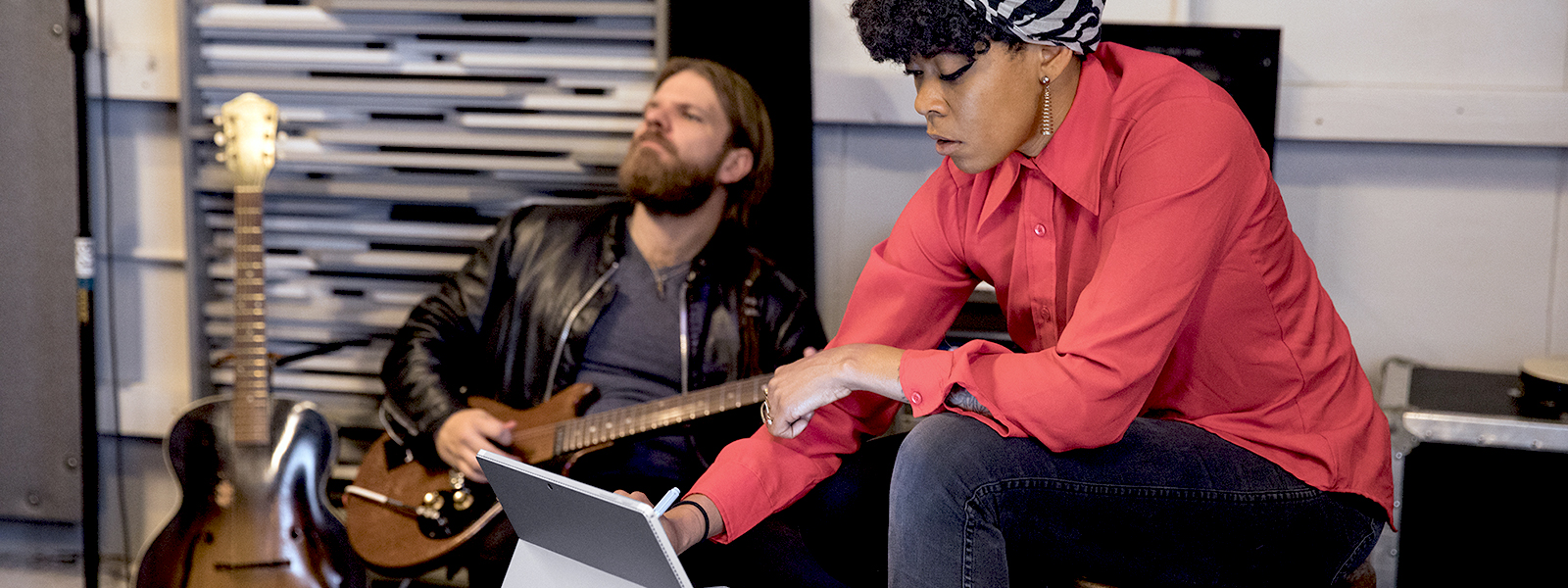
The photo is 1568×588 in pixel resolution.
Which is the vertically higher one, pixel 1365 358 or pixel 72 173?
pixel 72 173

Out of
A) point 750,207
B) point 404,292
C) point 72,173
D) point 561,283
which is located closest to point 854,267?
point 750,207

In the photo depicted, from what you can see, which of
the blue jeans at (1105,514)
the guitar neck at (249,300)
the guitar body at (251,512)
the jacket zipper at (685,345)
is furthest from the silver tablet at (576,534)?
the guitar neck at (249,300)

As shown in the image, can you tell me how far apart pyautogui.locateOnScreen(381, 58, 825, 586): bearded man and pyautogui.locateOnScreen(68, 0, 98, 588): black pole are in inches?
33.0

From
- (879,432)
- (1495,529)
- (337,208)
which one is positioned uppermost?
(337,208)

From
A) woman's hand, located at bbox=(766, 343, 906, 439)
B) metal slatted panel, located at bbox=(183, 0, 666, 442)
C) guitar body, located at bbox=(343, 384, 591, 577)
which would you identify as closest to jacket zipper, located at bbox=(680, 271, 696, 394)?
guitar body, located at bbox=(343, 384, 591, 577)

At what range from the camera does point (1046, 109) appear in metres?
1.50

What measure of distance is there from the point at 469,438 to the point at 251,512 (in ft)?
1.85

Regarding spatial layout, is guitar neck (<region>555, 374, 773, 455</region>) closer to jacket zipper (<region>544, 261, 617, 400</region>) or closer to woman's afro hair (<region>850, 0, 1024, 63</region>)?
jacket zipper (<region>544, 261, 617, 400</region>)

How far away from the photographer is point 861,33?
4.85 ft

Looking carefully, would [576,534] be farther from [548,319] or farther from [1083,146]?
[548,319]

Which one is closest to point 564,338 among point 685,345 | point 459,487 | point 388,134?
point 685,345

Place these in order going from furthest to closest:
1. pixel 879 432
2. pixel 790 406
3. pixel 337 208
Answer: pixel 337 208 → pixel 879 432 → pixel 790 406

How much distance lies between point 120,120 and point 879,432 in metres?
2.63

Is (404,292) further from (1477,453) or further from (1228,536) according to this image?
(1477,453)
